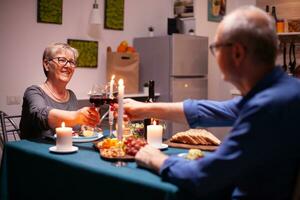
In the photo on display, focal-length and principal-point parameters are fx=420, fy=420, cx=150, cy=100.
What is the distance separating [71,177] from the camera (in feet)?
5.74

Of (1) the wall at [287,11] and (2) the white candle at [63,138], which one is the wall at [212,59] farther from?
(2) the white candle at [63,138]

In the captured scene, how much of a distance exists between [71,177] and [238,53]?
86 cm

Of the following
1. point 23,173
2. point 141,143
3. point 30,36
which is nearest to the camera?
point 141,143

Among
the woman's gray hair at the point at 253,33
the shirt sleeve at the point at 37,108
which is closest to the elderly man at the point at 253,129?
the woman's gray hair at the point at 253,33

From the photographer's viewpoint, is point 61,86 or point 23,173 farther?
point 61,86

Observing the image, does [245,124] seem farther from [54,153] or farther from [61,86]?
[61,86]

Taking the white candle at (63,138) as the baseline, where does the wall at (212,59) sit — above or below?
above

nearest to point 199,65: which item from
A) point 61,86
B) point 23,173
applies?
point 61,86

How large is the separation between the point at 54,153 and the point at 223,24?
3.17 ft

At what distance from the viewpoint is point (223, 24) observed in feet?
4.65

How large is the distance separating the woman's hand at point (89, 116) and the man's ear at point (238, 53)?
0.93 meters

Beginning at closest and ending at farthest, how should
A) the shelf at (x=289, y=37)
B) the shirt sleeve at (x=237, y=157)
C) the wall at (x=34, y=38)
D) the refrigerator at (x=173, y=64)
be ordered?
the shirt sleeve at (x=237, y=157), the wall at (x=34, y=38), the refrigerator at (x=173, y=64), the shelf at (x=289, y=37)

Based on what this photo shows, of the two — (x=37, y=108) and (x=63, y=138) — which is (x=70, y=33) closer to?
(x=37, y=108)

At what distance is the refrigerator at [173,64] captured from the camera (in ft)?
16.0
